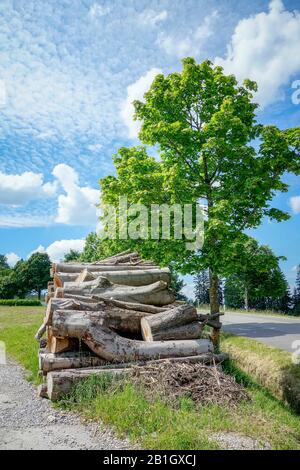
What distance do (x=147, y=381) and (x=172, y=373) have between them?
1.77 ft

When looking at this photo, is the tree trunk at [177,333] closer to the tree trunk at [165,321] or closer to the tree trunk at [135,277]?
the tree trunk at [165,321]

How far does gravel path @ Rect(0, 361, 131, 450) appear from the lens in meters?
5.41

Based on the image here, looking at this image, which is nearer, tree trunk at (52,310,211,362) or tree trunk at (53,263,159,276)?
tree trunk at (52,310,211,362)

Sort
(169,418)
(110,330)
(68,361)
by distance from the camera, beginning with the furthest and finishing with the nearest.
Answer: (110,330)
(68,361)
(169,418)

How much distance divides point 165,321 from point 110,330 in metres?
1.40

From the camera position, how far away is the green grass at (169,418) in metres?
5.35

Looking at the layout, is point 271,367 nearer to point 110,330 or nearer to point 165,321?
point 165,321

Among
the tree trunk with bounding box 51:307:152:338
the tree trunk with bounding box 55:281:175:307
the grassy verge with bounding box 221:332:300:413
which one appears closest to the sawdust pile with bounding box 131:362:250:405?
the tree trunk with bounding box 51:307:152:338

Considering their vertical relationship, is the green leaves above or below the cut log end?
above

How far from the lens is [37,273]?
3056 inches

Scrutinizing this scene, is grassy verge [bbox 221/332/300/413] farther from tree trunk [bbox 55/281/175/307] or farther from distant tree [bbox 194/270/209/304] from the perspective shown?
distant tree [bbox 194/270/209/304]

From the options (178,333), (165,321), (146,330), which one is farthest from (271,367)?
(146,330)

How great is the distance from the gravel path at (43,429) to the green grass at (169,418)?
23cm

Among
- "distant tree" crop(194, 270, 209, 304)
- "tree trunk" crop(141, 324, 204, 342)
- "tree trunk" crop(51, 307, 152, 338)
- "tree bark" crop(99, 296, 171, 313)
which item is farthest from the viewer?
"distant tree" crop(194, 270, 209, 304)
